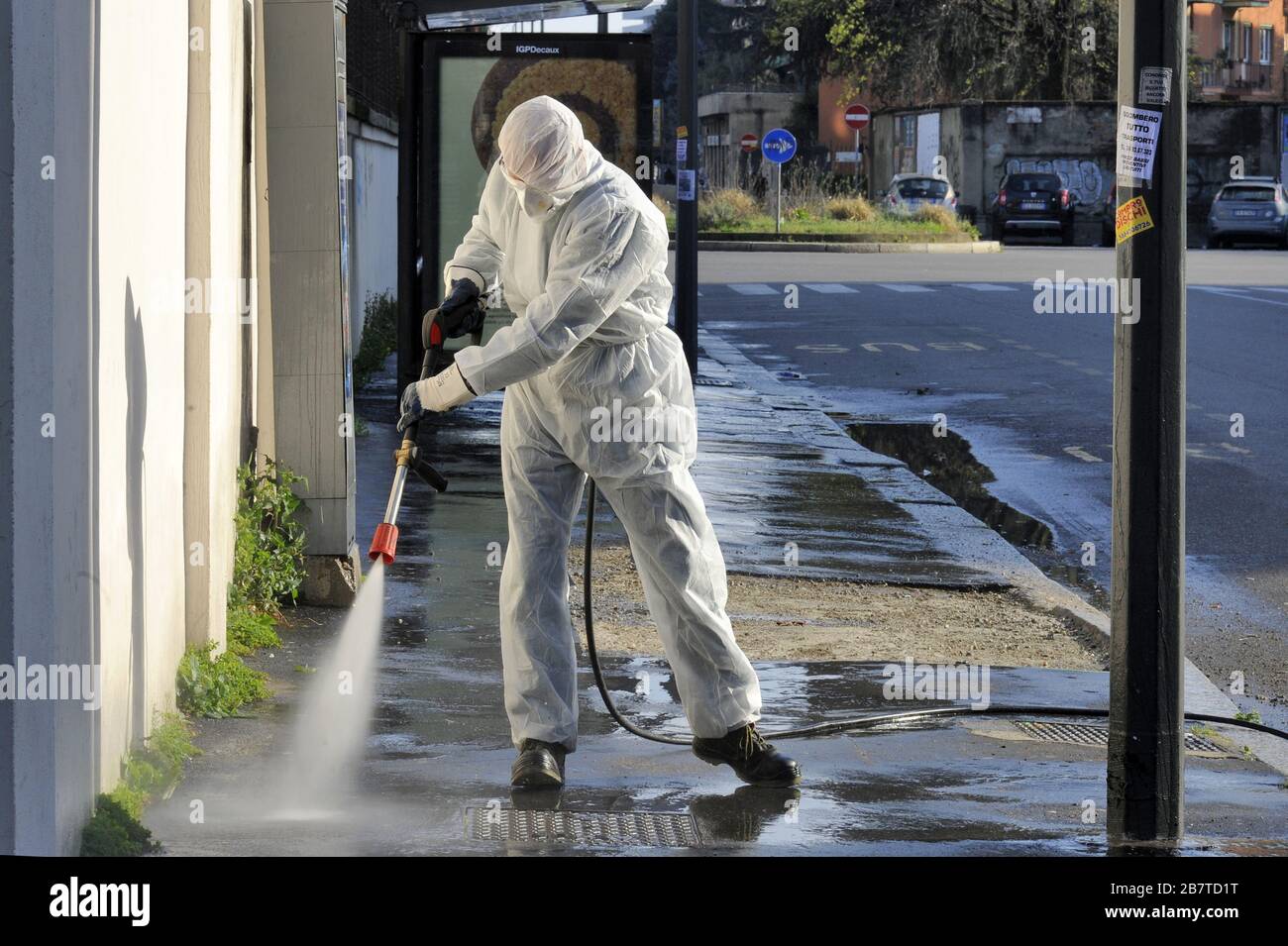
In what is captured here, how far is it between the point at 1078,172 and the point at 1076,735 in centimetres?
4391

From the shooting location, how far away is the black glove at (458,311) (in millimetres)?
5488

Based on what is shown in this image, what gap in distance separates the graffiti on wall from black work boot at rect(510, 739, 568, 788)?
43.9 meters

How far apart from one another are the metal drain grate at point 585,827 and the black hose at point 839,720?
0.74 metres

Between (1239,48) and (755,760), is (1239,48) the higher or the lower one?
the higher one

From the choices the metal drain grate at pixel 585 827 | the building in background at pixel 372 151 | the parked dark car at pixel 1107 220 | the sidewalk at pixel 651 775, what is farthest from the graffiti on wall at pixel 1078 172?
the metal drain grate at pixel 585 827

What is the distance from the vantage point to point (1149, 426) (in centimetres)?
475

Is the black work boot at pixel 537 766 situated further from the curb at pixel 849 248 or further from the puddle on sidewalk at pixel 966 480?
the curb at pixel 849 248

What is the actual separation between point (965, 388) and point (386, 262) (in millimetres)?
7199

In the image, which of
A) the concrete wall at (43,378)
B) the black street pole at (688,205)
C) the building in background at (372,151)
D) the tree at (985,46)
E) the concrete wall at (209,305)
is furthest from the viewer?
the tree at (985,46)

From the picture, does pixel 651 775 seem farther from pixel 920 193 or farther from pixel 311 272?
pixel 920 193

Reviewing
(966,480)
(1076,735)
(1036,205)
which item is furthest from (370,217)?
(1036,205)
